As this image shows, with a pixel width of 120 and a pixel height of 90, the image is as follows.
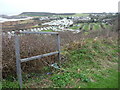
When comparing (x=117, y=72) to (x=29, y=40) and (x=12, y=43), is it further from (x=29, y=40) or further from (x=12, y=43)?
(x=12, y=43)

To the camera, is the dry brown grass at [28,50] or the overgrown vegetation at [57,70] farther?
the dry brown grass at [28,50]

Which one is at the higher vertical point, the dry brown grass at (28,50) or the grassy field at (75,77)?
the dry brown grass at (28,50)

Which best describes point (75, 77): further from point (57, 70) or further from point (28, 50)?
point (28, 50)

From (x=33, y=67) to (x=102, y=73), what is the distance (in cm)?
246

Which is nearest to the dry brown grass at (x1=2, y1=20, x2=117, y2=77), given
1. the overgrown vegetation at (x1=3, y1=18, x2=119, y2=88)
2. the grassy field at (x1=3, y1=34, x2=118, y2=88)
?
the overgrown vegetation at (x1=3, y1=18, x2=119, y2=88)

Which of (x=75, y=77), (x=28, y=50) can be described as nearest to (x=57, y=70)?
→ (x=75, y=77)

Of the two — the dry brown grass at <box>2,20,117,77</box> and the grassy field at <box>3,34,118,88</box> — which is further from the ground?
the dry brown grass at <box>2,20,117,77</box>

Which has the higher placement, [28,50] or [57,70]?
[28,50]

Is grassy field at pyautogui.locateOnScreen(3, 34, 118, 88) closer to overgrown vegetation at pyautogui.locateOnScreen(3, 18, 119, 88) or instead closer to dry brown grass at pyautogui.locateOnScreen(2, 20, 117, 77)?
overgrown vegetation at pyautogui.locateOnScreen(3, 18, 119, 88)

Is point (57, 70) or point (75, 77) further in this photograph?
point (57, 70)

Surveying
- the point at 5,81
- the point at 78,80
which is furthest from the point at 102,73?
the point at 5,81

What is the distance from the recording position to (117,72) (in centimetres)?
455

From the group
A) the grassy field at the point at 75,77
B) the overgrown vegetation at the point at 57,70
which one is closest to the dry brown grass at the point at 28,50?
the overgrown vegetation at the point at 57,70

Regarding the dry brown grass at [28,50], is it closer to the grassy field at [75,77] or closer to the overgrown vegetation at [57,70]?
the overgrown vegetation at [57,70]
